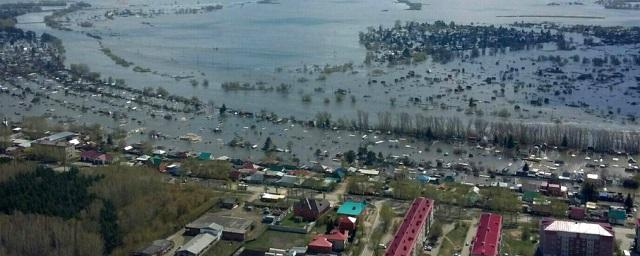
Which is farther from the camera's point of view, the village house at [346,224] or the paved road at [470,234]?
the village house at [346,224]

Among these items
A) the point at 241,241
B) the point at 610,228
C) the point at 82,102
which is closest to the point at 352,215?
the point at 241,241

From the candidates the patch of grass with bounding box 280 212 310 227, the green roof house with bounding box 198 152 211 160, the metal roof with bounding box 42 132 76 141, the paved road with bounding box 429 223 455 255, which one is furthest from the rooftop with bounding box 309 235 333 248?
the metal roof with bounding box 42 132 76 141

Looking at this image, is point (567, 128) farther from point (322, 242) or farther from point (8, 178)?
point (8, 178)

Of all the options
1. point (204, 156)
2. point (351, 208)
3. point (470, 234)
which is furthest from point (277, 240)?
point (204, 156)

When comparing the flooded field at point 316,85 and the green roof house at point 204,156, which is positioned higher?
the flooded field at point 316,85

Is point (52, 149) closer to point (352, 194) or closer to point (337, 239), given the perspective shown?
point (352, 194)

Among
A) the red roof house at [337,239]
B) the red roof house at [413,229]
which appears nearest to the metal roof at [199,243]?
the red roof house at [337,239]

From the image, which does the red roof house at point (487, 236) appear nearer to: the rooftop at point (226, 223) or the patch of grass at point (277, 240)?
the patch of grass at point (277, 240)
